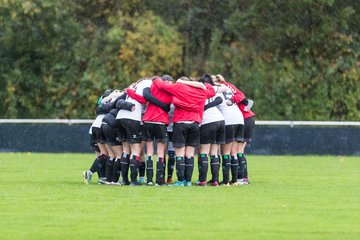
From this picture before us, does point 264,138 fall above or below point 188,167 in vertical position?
below

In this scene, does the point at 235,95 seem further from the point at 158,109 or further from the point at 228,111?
the point at 158,109

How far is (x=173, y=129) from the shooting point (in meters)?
22.7

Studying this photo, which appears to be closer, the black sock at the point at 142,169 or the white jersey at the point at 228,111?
the white jersey at the point at 228,111

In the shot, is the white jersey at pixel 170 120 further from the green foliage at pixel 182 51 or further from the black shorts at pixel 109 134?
the green foliage at pixel 182 51

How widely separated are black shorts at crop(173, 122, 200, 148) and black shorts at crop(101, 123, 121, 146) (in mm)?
1447

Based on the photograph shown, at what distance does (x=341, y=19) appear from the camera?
47906 millimetres

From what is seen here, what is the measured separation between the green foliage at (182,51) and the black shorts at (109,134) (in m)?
24.7

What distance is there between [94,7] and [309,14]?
28.9ft

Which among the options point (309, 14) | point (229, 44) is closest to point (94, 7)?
point (229, 44)

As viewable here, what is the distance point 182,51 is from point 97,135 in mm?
25924

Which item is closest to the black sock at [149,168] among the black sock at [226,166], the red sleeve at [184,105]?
the red sleeve at [184,105]

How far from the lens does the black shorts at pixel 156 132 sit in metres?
22.7

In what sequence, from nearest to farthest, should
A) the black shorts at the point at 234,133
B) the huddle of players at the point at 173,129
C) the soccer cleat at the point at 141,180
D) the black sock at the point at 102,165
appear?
the huddle of players at the point at 173,129 < the black shorts at the point at 234,133 < the soccer cleat at the point at 141,180 < the black sock at the point at 102,165

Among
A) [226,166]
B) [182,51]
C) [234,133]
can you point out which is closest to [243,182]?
[226,166]
